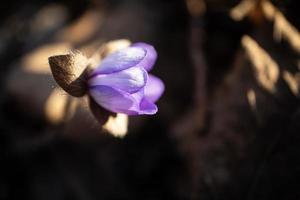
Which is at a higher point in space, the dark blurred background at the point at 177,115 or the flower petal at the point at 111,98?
the flower petal at the point at 111,98

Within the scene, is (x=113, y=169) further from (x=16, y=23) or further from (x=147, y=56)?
(x=16, y=23)

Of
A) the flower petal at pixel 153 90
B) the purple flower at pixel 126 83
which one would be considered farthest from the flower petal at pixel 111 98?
the flower petal at pixel 153 90

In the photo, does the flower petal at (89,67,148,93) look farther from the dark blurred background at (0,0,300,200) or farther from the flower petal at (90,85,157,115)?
the dark blurred background at (0,0,300,200)

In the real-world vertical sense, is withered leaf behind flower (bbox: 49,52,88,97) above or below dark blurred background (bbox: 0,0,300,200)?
above

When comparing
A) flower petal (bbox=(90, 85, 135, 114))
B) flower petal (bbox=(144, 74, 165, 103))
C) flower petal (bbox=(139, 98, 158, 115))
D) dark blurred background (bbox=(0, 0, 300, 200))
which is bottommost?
dark blurred background (bbox=(0, 0, 300, 200))

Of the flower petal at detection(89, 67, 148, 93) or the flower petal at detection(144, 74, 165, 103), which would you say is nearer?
the flower petal at detection(89, 67, 148, 93)

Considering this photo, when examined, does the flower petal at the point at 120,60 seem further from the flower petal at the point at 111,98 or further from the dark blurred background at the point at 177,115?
the dark blurred background at the point at 177,115

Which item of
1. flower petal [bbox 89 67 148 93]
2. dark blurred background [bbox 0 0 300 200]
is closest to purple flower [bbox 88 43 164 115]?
flower petal [bbox 89 67 148 93]
